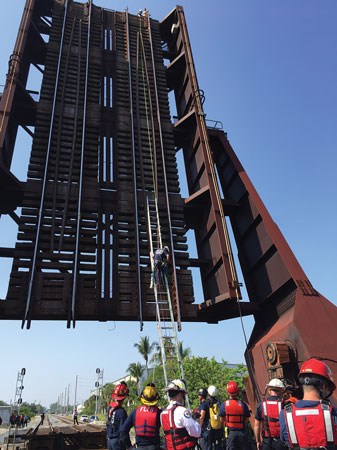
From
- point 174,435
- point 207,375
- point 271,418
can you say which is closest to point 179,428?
point 174,435

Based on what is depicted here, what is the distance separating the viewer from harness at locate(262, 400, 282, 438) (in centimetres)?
495

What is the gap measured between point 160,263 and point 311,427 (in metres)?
8.71

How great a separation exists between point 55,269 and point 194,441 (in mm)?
9021

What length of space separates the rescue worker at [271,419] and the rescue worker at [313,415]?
2.26m

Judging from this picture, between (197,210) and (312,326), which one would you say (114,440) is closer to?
(312,326)

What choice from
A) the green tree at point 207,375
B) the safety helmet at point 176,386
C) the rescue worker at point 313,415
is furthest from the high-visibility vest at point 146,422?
the green tree at point 207,375

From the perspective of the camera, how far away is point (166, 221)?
543 inches

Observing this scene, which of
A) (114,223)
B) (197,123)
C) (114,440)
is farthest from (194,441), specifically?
(197,123)

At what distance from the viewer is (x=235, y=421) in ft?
18.4

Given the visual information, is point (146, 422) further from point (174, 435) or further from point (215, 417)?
point (215, 417)

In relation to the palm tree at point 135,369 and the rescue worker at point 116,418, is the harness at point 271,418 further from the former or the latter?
the palm tree at point 135,369

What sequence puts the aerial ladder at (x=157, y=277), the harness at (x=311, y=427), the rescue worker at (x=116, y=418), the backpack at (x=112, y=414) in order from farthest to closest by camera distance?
1. the aerial ladder at (x=157, y=277)
2. the backpack at (x=112, y=414)
3. the rescue worker at (x=116, y=418)
4. the harness at (x=311, y=427)

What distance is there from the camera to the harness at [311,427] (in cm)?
271

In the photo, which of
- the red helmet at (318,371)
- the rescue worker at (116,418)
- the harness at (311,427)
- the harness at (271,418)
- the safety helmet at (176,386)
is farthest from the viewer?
the rescue worker at (116,418)
